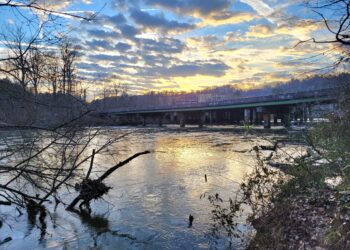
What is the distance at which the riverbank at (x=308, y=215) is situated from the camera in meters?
6.71

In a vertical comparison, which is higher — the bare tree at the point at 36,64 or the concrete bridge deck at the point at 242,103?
the concrete bridge deck at the point at 242,103

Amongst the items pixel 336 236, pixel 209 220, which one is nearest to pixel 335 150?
pixel 336 236

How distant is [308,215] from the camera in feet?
26.6

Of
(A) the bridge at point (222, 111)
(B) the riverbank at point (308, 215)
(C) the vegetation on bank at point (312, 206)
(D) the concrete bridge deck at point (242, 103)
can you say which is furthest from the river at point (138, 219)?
(A) the bridge at point (222, 111)

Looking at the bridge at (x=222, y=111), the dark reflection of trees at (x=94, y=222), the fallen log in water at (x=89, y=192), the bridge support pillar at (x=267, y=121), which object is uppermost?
the bridge at (x=222, y=111)

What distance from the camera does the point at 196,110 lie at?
358ft

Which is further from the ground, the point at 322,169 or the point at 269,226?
the point at 322,169

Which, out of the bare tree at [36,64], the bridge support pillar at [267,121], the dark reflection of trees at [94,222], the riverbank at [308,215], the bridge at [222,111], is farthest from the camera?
the bridge at [222,111]

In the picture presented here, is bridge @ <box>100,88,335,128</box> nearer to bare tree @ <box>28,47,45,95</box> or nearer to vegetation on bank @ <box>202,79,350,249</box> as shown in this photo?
vegetation on bank @ <box>202,79,350,249</box>

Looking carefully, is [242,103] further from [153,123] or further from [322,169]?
[322,169]

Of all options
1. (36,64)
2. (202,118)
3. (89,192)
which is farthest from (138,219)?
(202,118)

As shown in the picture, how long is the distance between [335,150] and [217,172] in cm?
1225

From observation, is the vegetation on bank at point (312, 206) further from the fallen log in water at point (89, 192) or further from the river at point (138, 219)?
the fallen log in water at point (89, 192)

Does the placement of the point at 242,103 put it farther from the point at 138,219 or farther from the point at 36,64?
the point at 36,64
